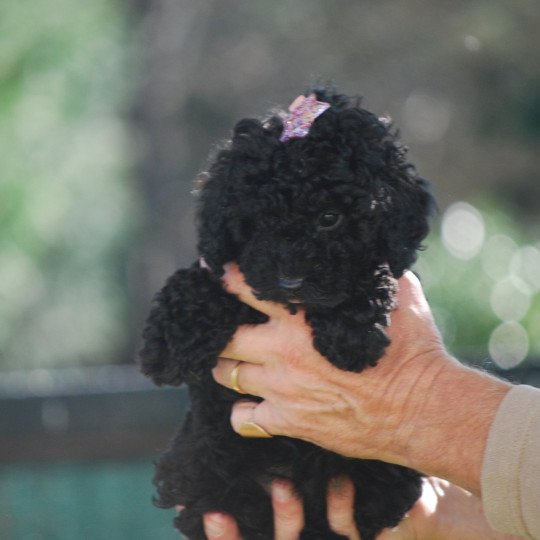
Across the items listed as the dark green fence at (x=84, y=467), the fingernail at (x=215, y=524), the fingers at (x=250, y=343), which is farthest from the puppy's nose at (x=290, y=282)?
the dark green fence at (x=84, y=467)

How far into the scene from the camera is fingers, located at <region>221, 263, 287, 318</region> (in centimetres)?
292

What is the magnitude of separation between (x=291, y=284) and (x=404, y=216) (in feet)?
1.28

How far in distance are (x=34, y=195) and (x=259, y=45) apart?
462 centimetres

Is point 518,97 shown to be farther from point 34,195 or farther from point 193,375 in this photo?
point 193,375

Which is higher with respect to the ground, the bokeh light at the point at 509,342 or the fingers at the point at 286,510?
the fingers at the point at 286,510

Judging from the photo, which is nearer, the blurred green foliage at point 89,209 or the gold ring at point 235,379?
the gold ring at point 235,379

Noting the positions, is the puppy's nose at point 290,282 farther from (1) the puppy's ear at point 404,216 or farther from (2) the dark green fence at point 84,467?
(2) the dark green fence at point 84,467

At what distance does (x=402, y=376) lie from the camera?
282cm

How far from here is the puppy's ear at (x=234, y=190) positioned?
2846 millimetres

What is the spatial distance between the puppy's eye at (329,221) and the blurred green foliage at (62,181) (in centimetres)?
866

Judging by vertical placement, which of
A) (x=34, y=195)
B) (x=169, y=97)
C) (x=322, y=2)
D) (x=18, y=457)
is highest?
(x=322, y=2)

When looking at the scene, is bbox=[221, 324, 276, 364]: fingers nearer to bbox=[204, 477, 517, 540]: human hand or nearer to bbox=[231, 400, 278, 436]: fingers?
bbox=[231, 400, 278, 436]: fingers

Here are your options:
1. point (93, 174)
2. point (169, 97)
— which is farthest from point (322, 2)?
point (93, 174)

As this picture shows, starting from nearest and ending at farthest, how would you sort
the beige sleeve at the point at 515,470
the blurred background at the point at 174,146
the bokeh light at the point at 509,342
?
the beige sleeve at the point at 515,470, the bokeh light at the point at 509,342, the blurred background at the point at 174,146
